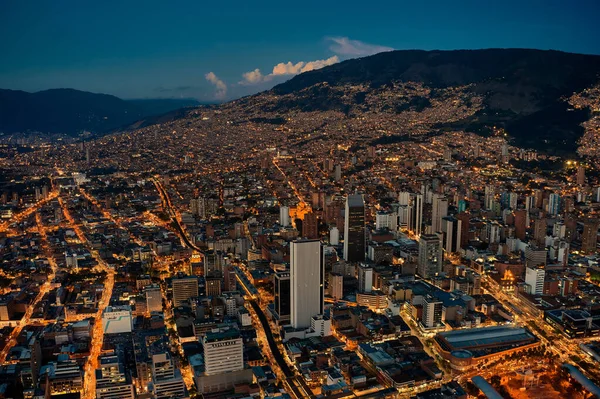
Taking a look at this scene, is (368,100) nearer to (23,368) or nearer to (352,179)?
(352,179)

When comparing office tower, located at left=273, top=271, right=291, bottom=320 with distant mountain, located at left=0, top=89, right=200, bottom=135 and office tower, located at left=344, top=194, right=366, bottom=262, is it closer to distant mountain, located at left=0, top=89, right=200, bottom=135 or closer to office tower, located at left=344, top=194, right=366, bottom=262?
office tower, located at left=344, top=194, right=366, bottom=262

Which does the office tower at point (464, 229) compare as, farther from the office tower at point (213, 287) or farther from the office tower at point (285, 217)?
the office tower at point (213, 287)

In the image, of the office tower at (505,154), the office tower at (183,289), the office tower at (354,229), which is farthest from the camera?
the office tower at (505,154)

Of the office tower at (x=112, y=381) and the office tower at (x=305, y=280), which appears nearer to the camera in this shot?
the office tower at (x=112, y=381)

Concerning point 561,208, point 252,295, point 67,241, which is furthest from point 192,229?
point 561,208

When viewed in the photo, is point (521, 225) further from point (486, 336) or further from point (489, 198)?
point (486, 336)

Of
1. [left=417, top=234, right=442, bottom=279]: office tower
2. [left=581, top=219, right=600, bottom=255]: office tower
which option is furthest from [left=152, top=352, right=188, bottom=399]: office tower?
[left=581, top=219, right=600, bottom=255]: office tower

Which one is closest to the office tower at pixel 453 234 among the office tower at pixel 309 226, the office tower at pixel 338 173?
the office tower at pixel 309 226
